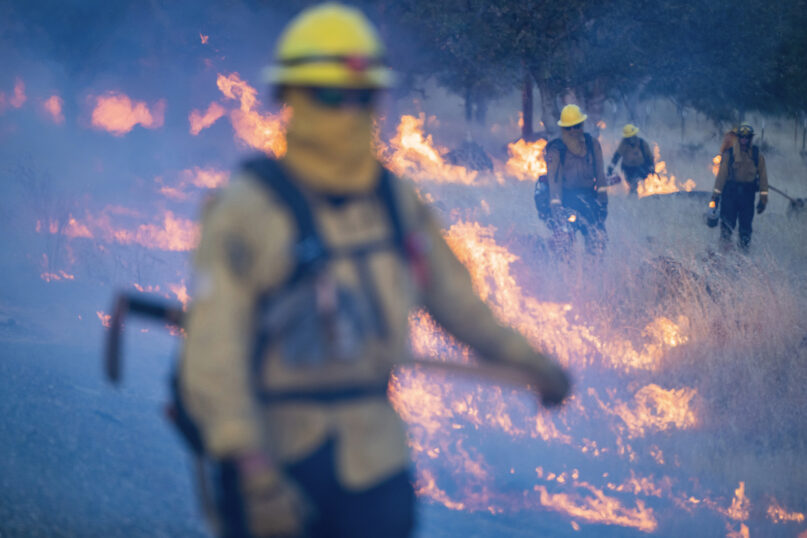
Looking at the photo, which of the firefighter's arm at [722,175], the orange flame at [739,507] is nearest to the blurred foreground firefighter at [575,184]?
the firefighter's arm at [722,175]

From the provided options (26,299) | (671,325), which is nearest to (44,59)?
(26,299)

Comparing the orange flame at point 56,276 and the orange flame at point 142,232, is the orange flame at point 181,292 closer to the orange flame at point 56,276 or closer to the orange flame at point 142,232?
the orange flame at point 56,276

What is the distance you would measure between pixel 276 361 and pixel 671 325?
6.12 meters

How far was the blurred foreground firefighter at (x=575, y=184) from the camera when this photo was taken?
9523 millimetres

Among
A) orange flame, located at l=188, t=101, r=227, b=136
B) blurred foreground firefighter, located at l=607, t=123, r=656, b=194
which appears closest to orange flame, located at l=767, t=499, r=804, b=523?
blurred foreground firefighter, located at l=607, t=123, r=656, b=194

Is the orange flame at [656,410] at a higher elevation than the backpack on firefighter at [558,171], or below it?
below

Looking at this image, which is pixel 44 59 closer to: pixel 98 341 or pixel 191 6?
pixel 191 6

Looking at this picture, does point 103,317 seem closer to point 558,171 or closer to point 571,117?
point 558,171

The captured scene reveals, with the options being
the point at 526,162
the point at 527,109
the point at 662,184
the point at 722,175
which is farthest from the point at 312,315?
the point at 662,184

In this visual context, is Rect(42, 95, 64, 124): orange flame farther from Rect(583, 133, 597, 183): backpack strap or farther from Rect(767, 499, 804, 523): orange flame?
Rect(767, 499, 804, 523): orange flame

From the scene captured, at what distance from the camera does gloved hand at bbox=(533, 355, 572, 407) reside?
2.49 meters

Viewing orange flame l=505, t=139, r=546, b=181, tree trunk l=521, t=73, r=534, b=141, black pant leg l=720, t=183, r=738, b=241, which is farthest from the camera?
tree trunk l=521, t=73, r=534, b=141

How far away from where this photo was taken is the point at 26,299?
9188mm

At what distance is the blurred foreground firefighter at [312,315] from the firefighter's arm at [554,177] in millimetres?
7415
